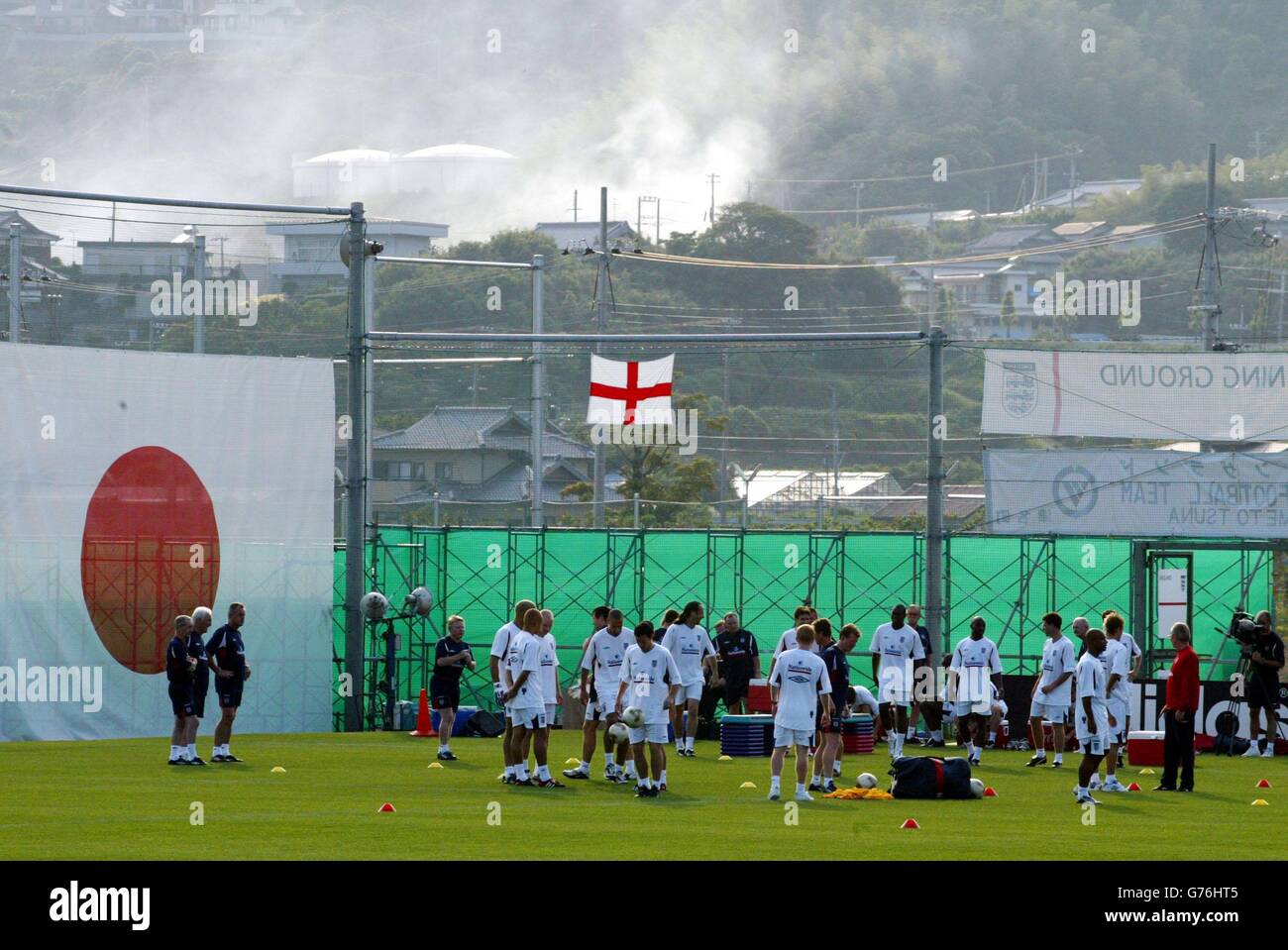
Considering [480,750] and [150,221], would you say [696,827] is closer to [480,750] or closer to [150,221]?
[480,750]

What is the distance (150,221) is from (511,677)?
41.8 feet

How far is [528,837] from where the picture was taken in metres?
14.8

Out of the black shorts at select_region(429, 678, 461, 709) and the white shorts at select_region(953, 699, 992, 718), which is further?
the white shorts at select_region(953, 699, 992, 718)

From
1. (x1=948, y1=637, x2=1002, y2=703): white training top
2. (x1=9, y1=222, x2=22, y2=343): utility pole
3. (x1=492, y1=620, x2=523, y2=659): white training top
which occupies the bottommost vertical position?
(x1=948, y1=637, x2=1002, y2=703): white training top

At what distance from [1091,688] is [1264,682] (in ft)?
24.8

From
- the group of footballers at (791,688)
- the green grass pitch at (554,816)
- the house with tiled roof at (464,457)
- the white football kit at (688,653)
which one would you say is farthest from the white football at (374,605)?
the house with tiled roof at (464,457)

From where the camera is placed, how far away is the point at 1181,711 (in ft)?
64.8

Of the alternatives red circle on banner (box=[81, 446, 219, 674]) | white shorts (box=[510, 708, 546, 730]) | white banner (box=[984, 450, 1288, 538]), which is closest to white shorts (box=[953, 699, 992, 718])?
white banner (box=[984, 450, 1288, 538])

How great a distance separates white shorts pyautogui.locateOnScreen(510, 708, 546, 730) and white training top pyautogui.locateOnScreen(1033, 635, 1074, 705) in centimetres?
719

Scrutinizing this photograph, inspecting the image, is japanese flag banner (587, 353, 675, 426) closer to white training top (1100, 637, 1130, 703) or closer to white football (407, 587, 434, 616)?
white football (407, 587, 434, 616)

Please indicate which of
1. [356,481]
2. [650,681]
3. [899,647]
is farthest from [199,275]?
[650,681]

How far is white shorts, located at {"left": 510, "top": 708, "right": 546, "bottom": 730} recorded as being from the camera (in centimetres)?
1922

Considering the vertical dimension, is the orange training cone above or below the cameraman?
below

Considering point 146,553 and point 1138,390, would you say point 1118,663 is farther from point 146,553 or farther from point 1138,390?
point 146,553
